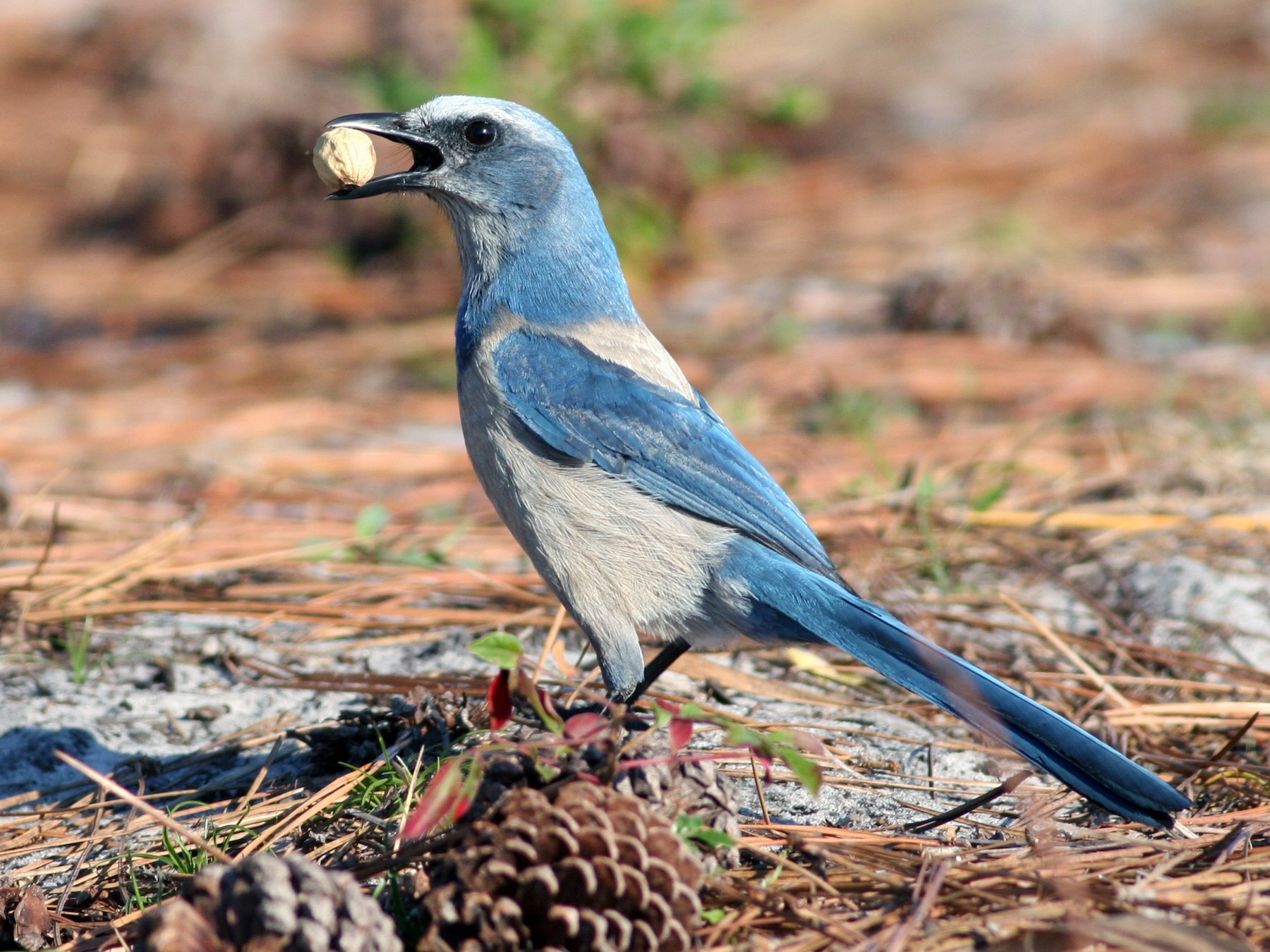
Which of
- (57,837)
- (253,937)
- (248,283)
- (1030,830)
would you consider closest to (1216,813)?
(1030,830)

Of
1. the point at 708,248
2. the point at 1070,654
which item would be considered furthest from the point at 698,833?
the point at 708,248

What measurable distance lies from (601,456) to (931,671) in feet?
2.91

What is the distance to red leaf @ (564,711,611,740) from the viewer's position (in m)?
1.98

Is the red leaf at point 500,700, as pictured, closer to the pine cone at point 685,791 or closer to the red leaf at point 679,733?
the pine cone at point 685,791

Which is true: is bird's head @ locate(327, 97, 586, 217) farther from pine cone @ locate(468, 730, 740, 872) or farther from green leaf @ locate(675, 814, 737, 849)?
green leaf @ locate(675, 814, 737, 849)

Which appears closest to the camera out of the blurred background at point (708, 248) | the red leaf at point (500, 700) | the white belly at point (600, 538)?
the red leaf at point (500, 700)

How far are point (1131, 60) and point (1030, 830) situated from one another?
872cm

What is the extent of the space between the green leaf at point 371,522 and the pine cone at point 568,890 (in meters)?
2.09

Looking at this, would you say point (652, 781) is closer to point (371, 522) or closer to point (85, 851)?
point (85, 851)

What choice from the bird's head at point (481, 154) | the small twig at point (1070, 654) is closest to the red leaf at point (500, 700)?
the bird's head at point (481, 154)

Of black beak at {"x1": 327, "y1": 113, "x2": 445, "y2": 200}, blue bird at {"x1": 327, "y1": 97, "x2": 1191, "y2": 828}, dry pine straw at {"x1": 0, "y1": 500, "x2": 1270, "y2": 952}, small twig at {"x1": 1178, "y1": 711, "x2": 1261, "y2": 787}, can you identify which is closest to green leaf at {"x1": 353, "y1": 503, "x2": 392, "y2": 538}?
dry pine straw at {"x1": 0, "y1": 500, "x2": 1270, "y2": 952}

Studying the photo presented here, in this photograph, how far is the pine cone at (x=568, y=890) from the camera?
1827 millimetres

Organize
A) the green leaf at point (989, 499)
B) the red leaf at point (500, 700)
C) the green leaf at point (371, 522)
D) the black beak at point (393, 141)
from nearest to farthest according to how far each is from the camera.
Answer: the red leaf at point (500, 700) → the black beak at point (393, 141) → the green leaf at point (371, 522) → the green leaf at point (989, 499)

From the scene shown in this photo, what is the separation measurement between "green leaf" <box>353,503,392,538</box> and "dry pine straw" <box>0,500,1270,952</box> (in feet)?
0.12
